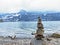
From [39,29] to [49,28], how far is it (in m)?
9.03

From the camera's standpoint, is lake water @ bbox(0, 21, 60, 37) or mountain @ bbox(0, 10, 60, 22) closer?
mountain @ bbox(0, 10, 60, 22)

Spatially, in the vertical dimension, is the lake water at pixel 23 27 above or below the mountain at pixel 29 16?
below

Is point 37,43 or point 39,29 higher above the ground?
point 39,29

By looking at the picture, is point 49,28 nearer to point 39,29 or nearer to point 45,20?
point 45,20

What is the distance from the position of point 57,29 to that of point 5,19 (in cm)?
457

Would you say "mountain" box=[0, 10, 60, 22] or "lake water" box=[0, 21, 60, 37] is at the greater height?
"mountain" box=[0, 10, 60, 22]

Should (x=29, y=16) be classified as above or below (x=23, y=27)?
above

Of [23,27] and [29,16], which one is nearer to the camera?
[29,16]

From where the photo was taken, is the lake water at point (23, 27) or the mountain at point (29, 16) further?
the lake water at point (23, 27)

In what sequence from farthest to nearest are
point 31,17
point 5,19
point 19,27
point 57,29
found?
point 19,27
point 57,29
point 5,19
point 31,17

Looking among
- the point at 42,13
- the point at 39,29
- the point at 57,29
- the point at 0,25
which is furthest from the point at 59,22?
the point at 39,29

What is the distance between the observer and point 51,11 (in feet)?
46.2

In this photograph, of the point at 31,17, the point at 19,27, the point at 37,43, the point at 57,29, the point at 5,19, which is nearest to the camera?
the point at 37,43

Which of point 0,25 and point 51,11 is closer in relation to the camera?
point 51,11
